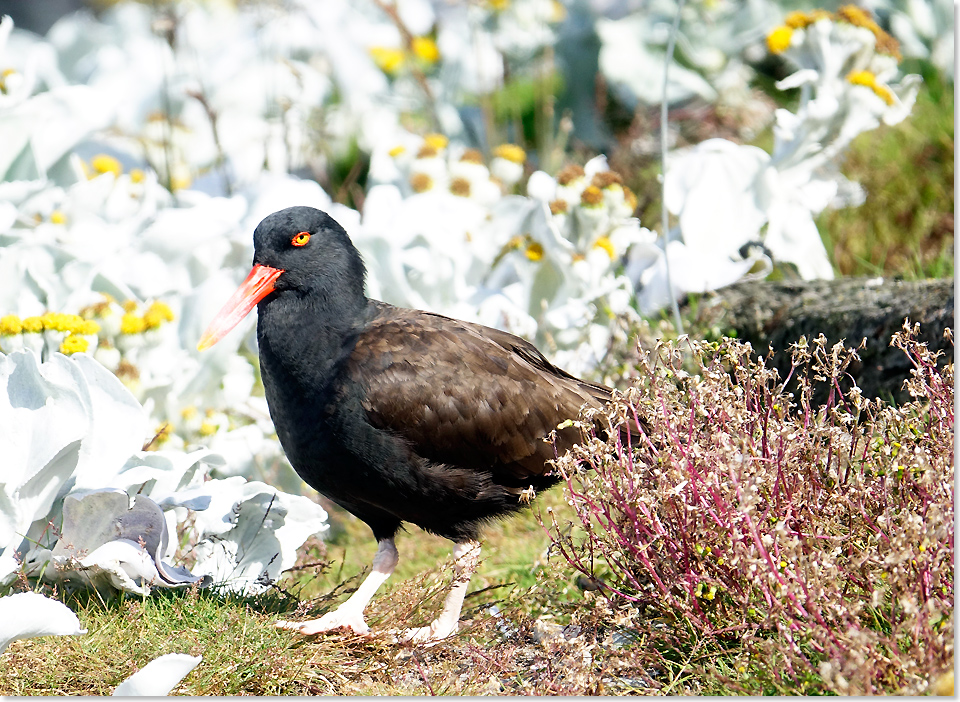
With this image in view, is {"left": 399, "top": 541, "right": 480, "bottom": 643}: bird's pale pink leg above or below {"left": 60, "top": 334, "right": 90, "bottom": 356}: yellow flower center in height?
below

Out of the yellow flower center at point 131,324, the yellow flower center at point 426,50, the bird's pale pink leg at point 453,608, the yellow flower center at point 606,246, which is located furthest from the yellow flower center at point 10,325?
the yellow flower center at point 426,50

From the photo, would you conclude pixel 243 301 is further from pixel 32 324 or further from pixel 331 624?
pixel 331 624

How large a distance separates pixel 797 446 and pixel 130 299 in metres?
2.98

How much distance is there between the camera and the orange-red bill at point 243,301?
135 inches

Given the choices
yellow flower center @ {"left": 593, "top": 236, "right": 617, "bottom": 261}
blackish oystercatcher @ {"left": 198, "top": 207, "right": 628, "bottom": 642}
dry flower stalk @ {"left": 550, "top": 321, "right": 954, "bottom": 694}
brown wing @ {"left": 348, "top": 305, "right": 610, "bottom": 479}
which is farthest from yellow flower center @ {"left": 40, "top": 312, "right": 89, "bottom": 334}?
yellow flower center @ {"left": 593, "top": 236, "right": 617, "bottom": 261}

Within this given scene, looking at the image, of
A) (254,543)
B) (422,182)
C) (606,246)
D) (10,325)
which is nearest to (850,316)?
(606,246)

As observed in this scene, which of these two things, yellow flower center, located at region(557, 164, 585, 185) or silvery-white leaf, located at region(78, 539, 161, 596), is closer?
silvery-white leaf, located at region(78, 539, 161, 596)

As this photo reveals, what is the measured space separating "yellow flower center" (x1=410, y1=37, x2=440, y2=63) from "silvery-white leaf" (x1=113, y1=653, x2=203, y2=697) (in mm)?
5482

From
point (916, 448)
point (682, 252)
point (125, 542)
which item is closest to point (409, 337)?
point (125, 542)

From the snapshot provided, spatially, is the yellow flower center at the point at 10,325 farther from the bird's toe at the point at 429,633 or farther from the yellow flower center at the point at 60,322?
the bird's toe at the point at 429,633

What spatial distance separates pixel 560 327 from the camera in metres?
4.75

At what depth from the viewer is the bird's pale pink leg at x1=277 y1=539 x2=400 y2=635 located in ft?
10.0

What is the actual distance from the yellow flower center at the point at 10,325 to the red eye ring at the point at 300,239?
1057mm

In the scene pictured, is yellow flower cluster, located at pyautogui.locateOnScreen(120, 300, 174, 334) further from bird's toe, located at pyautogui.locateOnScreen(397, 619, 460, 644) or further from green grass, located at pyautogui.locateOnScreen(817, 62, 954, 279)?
green grass, located at pyautogui.locateOnScreen(817, 62, 954, 279)
